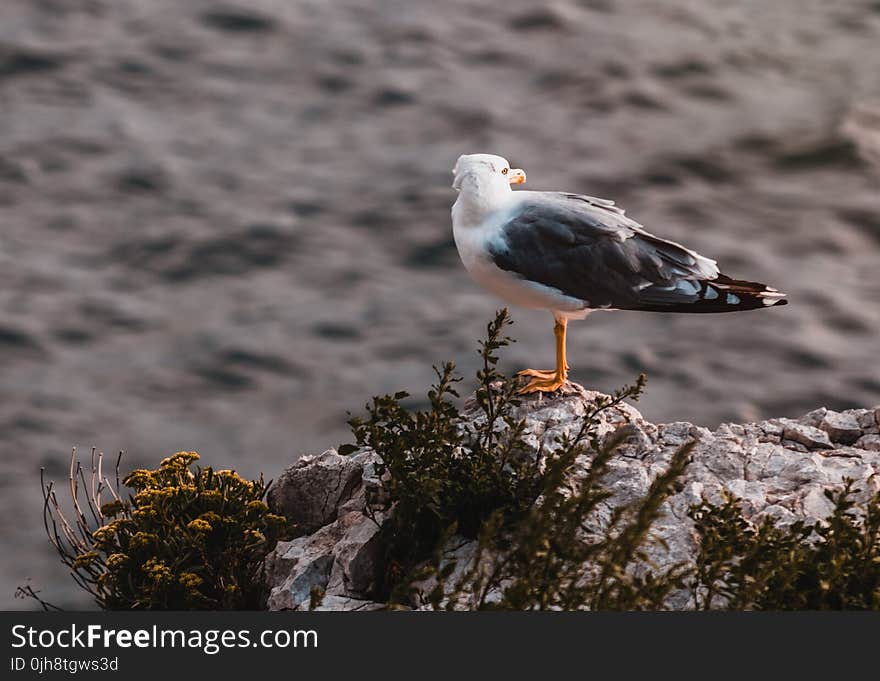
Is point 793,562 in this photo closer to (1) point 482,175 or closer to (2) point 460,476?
(2) point 460,476

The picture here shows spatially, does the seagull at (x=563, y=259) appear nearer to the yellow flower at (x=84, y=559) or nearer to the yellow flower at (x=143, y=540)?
the yellow flower at (x=143, y=540)

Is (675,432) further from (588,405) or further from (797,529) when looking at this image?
(797,529)

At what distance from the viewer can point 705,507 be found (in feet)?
22.2

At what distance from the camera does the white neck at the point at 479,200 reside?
7.19 metres

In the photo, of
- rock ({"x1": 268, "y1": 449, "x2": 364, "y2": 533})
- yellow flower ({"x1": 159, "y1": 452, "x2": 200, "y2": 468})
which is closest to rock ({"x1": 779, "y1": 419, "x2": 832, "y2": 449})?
rock ({"x1": 268, "y1": 449, "x2": 364, "y2": 533})

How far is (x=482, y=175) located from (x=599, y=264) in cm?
78

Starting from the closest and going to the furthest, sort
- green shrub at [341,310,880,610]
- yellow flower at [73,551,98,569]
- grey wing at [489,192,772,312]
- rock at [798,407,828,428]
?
1. green shrub at [341,310,880,610]
2. yellow flower at [73,551,98,569]
3. grey wing at [489,192,772,312]
4. rock at [798,407,828,428]

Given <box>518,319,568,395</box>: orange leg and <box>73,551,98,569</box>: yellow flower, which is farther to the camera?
<box>518,319,568,395</box>: orange leg

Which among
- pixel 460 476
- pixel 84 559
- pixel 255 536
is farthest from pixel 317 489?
pixel 84 559

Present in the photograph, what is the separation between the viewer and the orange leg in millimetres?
7375

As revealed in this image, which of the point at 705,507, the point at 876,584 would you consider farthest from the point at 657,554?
the point at 876,584

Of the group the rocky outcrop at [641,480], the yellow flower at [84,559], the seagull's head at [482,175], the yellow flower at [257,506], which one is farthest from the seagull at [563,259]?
the yellow flower at [84,559]

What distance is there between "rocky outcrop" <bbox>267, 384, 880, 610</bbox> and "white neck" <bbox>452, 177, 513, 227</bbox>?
1.04 m

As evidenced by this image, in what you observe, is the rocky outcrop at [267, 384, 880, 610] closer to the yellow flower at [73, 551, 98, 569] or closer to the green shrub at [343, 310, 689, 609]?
the green shrub at [343, 310, 689, 609]
